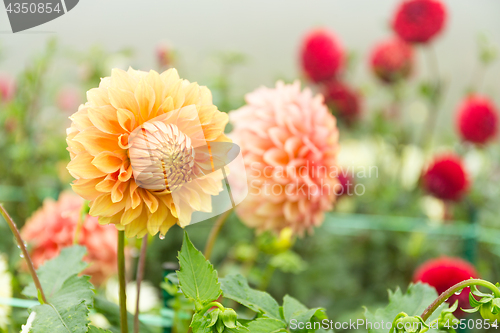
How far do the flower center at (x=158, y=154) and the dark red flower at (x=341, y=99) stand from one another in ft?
2.66

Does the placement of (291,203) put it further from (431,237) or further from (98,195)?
(431,237)

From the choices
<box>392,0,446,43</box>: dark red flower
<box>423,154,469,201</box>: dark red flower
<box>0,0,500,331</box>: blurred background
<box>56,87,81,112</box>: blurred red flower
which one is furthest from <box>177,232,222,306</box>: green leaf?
<box>56,87,81,112</box>: blurred red flower

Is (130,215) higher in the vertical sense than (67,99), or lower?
higher

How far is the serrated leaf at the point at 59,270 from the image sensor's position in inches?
11.5

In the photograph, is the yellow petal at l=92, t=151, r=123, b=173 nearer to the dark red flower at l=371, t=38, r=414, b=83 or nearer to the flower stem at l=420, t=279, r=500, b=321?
the flower stem at l=420, t=279, r=500, b=321

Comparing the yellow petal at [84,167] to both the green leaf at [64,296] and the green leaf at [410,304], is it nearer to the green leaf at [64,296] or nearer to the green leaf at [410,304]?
the green leaf at [64,296]

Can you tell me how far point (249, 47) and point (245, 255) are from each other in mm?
1358

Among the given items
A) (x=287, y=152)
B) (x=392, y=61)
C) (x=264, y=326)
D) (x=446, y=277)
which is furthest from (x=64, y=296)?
(x=392, y=61)

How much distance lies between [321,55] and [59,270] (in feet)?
2.67

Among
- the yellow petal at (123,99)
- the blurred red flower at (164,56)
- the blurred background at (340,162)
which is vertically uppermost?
the yellow petal at (123,99)

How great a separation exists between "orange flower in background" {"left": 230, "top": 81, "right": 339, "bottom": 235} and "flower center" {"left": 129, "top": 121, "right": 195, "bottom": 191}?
152mm

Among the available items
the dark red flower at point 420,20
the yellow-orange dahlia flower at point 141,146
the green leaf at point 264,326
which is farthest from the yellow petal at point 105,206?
the dark red flower at point 420,20

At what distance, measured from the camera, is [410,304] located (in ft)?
0.96

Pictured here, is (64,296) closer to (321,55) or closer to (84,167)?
(84,167)
